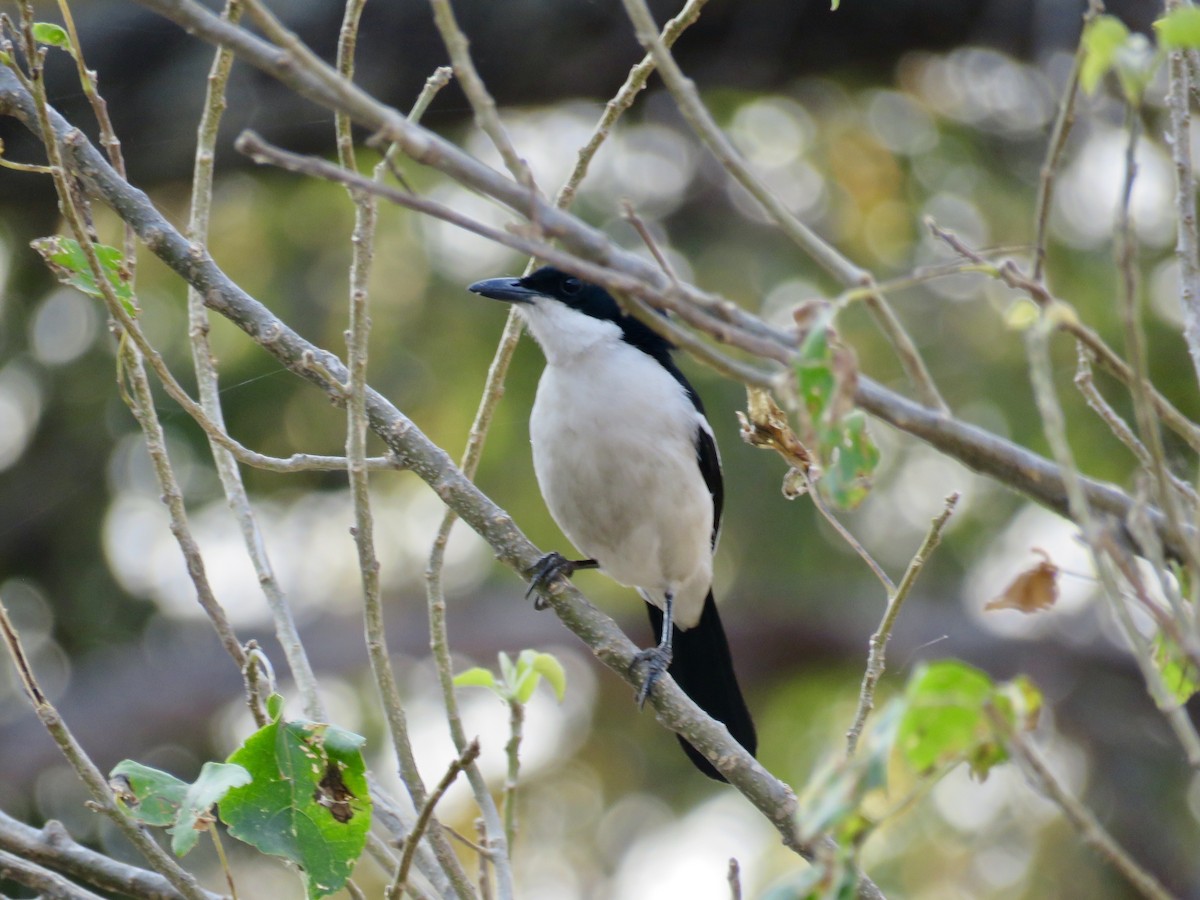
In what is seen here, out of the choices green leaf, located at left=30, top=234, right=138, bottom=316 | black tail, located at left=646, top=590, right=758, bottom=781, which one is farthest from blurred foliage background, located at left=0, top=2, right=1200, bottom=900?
green leaf, located at left=30, top=234, right=138, bottom=316

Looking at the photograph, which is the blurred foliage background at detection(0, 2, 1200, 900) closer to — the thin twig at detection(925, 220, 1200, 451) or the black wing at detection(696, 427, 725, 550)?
the black wing at detection(696, 427, 725, 550)

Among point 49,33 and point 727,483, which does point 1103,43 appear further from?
point 727,483

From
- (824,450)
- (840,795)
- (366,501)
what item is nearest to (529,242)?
(824,450)

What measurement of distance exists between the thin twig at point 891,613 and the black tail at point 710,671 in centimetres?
192

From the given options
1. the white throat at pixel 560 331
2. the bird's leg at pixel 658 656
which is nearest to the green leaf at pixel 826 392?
the bird's leg at pixel 658 656

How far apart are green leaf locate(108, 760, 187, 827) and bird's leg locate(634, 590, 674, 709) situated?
0.88m

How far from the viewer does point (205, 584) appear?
7.91 feet

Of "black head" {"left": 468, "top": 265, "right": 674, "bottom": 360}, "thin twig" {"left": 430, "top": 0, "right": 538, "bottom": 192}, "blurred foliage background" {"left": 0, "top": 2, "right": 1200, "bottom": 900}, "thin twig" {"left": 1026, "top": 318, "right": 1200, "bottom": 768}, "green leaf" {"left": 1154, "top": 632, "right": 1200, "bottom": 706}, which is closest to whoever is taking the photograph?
"thin twig" {"left": 1026, "top": 318, "right": 1200, "bottom": 768}

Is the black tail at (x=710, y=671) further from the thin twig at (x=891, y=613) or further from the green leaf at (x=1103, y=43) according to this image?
the green leaf at (x=1103, y=43)

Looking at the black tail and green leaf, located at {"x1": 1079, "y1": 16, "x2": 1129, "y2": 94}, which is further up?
green leaf, located at {"x1": 1079, "y1": 16, "x2": 1129, "y2": 94}

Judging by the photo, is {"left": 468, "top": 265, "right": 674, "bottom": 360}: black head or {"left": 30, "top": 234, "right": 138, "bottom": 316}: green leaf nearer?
{"left": 30, "top": 234, "right": 138, "bottom": 316}: green leaf

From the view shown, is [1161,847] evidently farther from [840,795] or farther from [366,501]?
[840,795]

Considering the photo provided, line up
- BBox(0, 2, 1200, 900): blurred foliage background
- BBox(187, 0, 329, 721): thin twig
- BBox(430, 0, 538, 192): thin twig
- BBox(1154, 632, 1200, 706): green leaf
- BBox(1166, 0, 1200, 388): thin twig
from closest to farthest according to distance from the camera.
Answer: BBox(430, 0, 538, 192): thin twig, BBox(1154, 632, 1200, 706): green leaf, BBox(1166, 0, 1200, 388): thin twig, BBox(187, 0, 329, 721): thin twig, BBox(0, 2, 1200, 900): blurred foliage background

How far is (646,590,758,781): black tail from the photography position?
4531mm
